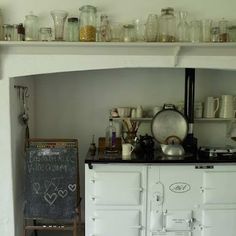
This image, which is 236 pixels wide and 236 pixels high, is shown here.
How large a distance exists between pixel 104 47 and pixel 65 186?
111cm

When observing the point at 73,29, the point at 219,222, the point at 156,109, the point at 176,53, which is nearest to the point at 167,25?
the point at 176,53

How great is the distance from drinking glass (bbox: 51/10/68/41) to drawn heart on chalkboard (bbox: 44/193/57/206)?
1.19 metres

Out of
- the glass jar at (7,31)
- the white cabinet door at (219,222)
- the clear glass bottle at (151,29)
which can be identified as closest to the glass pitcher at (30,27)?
the glass jar at (7,31)

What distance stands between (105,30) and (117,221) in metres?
1.44

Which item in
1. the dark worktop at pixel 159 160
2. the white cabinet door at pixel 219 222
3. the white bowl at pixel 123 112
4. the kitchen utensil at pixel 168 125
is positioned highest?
the white bowl at pixel 123 112

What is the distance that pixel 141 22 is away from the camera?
2.28 m

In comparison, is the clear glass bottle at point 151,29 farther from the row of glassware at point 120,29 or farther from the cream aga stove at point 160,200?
the cream aga stove at point 160,200

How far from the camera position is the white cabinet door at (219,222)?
7.64 ft

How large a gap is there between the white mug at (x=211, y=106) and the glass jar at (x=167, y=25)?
77 centimetres

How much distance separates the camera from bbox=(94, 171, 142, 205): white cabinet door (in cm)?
228

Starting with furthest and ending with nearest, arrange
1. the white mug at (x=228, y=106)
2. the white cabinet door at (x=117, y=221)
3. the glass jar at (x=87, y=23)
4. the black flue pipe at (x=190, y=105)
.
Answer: the white mug at (x=228, y=106)
the black flue pipe at (x=190, y=105)
the white cabinet door at (x=117, y=221)
the glass jar at (x=87, y=23)

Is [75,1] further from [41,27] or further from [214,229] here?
[214,229]

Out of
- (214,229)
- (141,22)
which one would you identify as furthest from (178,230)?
(141,22)

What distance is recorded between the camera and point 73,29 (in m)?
2.24
